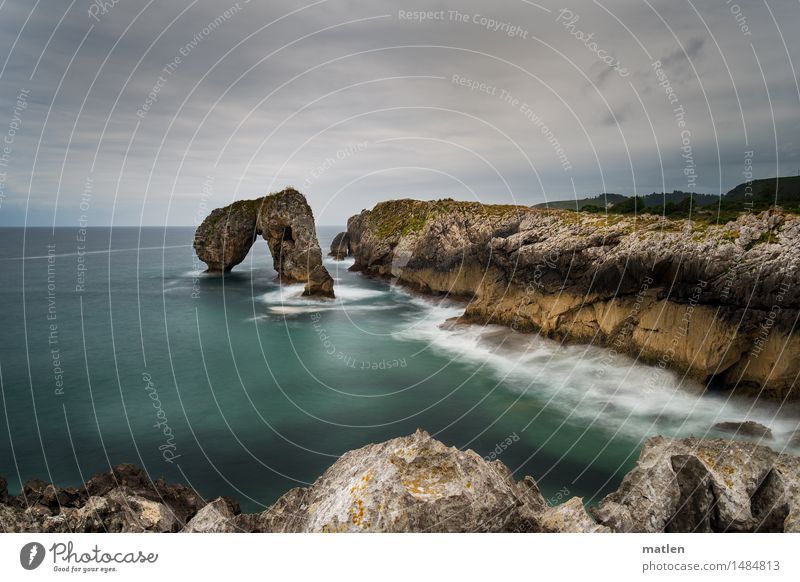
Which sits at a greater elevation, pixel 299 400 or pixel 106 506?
pixel 106 506

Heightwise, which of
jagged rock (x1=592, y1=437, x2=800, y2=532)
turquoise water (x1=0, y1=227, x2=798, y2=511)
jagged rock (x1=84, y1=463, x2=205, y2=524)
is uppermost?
jagged rock (x1=592, y1=437, x2=800, y2=532)

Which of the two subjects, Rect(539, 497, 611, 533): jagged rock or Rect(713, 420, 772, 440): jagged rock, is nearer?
Rect(539, 497, 611, 533): jagged rock

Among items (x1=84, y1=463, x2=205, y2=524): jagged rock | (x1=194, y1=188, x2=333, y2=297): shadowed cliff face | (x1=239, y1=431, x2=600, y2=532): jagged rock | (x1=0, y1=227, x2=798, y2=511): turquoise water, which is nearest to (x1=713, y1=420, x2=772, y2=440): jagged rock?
(x1=0, y1=227, x2=798, y2=511): turquoise water

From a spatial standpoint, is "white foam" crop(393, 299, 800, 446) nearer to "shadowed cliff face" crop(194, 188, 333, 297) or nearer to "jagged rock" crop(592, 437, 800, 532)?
"jagged rock" crop(592, 437, 800, 532)

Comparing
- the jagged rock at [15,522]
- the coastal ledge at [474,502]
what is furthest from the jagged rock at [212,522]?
the jagged rock at [15,522]

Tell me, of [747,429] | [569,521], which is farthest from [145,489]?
[747,429]

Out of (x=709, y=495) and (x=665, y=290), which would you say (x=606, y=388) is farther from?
(x=709, y=495)

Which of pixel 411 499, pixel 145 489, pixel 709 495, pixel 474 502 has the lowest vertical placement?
pixel 145 489
